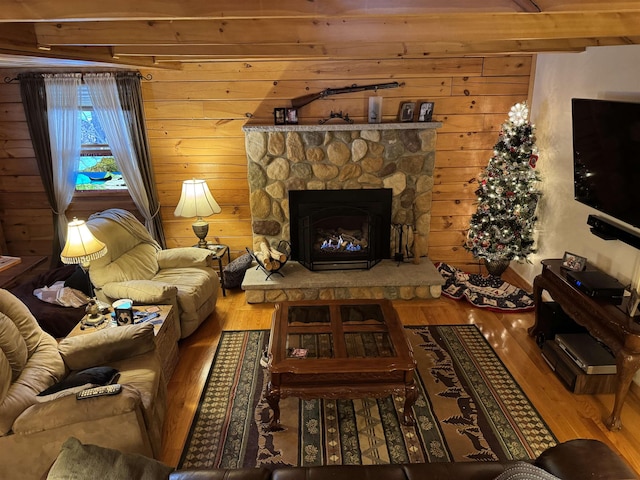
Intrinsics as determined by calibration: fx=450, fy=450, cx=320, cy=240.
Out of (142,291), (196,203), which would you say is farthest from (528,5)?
(196,203)

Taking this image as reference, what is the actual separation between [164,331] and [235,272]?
153cm

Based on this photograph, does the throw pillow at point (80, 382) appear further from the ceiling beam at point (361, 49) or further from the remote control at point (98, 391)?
the ceiling beam at point (361, 49)

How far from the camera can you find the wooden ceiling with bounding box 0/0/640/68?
1379 millimetres

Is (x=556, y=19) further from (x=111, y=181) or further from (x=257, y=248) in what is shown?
(x=111, y=181)

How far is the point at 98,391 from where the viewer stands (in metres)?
2.27

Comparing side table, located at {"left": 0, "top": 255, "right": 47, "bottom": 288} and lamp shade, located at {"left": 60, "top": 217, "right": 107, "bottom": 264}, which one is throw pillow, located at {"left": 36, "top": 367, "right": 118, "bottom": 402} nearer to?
lamp shade, located at {"left": 60, "top": 217, "right": 107, "bottom": 264}

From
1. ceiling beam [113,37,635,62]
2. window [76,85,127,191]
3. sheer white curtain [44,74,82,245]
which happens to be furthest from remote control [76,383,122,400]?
sheer white curtain [44,74,82,245]

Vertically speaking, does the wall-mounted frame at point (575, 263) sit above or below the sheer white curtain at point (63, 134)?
below

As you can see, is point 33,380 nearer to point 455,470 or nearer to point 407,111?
point 455,470

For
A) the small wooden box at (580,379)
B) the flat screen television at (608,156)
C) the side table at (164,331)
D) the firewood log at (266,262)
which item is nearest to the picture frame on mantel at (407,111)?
the flat screen television at (608,156)

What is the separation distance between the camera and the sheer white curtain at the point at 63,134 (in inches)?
177

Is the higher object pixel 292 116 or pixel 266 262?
pixel 292 116

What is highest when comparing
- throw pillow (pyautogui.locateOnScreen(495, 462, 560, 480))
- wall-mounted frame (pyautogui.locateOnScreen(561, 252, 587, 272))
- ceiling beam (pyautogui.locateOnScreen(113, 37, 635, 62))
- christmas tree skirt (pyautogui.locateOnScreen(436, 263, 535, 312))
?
ceiling beam (pyautogui.locateOnScreen(113, 37, 635, 62))

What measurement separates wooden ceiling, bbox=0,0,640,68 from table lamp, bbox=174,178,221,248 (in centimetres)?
143
